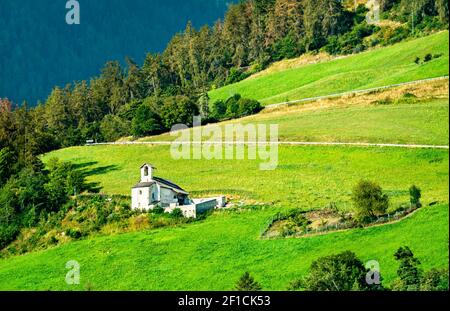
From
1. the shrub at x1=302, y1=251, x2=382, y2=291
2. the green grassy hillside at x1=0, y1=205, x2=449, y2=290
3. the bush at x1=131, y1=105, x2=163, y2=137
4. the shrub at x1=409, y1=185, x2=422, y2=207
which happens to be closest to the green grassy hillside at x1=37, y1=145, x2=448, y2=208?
the shrub at x1=409, y1=185, x2=422, y2=207

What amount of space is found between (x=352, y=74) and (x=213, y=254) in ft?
259

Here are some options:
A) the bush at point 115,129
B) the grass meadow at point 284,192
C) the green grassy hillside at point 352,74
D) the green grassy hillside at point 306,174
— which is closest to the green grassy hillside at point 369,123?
the grass meadow at point 284,192

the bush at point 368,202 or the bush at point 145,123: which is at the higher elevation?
the bush at point 145,123

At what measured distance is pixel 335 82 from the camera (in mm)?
132125

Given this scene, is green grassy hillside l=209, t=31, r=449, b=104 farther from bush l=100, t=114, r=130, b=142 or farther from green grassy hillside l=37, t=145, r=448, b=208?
green grassy hillside l=37, t=145, r=448, b=208

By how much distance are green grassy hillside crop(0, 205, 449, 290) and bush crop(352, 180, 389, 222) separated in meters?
2.41

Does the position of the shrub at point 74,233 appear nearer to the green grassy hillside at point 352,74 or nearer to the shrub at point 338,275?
the shrub at point 338,275

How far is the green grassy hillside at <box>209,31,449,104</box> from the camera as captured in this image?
390 ft

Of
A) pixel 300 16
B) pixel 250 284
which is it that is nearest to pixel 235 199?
pixel 250 284

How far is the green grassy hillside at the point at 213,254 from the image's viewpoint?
53812 millimetres

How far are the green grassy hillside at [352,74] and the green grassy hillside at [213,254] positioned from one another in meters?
56.1

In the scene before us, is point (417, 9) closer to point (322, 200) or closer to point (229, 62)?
point (229, 62)

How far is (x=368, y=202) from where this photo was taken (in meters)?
61.8

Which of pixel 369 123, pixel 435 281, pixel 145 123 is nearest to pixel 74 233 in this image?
pixel 369 123
